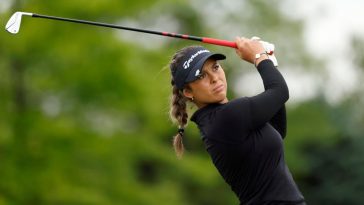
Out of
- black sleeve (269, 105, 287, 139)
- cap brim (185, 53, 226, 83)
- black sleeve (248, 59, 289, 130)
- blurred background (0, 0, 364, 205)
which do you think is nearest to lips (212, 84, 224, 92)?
cap brim (185, 53, 226, 83)

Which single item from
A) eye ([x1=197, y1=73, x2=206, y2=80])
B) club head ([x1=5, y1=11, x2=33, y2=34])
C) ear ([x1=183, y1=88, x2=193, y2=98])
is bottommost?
ear ([x1=183, y1=88, x2=193, y2=98])

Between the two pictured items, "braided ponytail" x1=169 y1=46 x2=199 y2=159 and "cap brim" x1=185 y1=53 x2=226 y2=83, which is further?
"braided ponytail" x1=169 y1=46 x2=199 y2=159

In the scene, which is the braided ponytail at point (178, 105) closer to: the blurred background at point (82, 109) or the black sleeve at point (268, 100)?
the black sleeve at point (268, 100)

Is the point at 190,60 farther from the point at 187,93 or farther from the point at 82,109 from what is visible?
the point at 82,109

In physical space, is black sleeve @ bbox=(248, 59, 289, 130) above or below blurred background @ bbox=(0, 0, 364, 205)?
below

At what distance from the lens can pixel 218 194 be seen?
26.9 metres

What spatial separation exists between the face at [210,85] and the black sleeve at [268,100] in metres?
0.21

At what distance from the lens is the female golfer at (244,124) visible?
14.2 feet

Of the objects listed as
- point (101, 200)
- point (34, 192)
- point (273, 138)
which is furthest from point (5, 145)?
point (273, 138)

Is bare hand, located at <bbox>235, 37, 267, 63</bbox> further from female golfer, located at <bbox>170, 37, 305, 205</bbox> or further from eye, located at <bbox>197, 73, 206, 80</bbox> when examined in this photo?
eye, located at <bbox>197, 73, 206, 80</bbox>

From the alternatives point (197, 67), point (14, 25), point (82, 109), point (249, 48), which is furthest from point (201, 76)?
point (82, 109)

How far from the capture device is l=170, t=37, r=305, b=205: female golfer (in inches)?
171

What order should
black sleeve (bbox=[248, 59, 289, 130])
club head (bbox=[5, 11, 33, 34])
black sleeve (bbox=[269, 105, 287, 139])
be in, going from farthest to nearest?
club head (bbox=[5, 11, 33, 34]), black sleeve (bbox=[269, 105, 287, 139]), black sleeve (bbox=[248, 59, 289, 130])

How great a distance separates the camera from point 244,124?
171 inches
